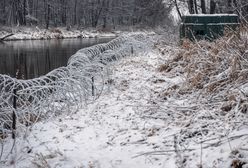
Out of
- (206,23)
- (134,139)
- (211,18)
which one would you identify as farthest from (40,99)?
(211,18)

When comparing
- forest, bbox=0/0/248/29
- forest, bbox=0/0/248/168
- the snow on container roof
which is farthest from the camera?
forest, bbox=0/0/248/29

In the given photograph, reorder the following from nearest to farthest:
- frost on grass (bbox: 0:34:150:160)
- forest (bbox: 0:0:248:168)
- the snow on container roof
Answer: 1. forest (bbox: 0:0:248:168)
2. frost on grass (bbox: 0:34:150:160)
3. the snow on container roof

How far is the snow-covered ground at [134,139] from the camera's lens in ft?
12.2

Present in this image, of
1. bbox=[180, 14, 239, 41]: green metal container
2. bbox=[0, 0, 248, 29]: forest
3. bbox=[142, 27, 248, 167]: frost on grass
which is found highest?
bbox=[0, 0, 248, 29]: forest

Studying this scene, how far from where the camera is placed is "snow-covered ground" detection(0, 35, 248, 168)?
12.2ft

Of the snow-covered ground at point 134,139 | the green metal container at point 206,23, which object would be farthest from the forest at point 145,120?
the green metal container at point 206,23

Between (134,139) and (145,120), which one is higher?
(145,120)

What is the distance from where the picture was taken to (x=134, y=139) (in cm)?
467

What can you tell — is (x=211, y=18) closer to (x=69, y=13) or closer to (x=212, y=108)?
(x=212, y=108)

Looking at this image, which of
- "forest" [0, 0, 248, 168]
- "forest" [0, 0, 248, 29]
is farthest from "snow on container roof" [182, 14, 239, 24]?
"forest" [0, 0, 248, 29]

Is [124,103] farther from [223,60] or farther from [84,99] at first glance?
[223,60]

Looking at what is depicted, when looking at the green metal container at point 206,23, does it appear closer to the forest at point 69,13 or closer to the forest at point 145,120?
the forest at point 145,120

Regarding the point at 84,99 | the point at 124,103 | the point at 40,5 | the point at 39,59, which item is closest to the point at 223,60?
the point at 124,103

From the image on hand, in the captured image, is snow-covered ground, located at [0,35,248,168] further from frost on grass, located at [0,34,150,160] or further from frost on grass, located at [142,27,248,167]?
frost on grass, located at [0,34,150,160]
